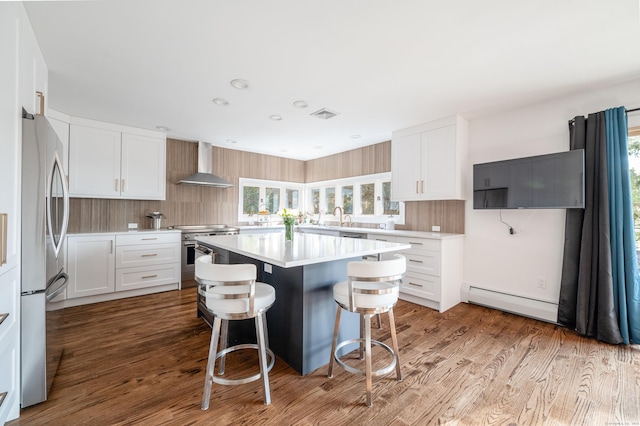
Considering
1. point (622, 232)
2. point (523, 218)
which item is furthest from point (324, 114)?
point (622, 232)

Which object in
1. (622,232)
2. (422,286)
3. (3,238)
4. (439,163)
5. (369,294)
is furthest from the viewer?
(439,163)

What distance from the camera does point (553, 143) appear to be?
296 centimetres

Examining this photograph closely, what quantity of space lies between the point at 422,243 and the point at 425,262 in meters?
0.24

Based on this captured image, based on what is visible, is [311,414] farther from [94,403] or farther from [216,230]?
[216,230]

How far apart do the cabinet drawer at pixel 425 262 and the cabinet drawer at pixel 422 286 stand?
6cm

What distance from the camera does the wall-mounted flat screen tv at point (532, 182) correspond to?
261 cm

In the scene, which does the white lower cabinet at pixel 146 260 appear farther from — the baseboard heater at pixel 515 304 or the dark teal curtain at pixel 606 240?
the dark teal curtain at pixel 606 240

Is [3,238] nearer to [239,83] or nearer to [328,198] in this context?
[239,83]

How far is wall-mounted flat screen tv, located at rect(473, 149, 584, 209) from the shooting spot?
2605mm

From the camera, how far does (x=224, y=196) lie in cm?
512

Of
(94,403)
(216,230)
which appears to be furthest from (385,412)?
(216,230)

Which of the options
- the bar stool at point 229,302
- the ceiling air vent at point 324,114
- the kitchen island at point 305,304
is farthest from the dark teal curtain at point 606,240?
the bar stool at point 229,302

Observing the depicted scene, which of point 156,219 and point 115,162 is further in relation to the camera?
point 156,219

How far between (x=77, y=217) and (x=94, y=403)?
309 cm
